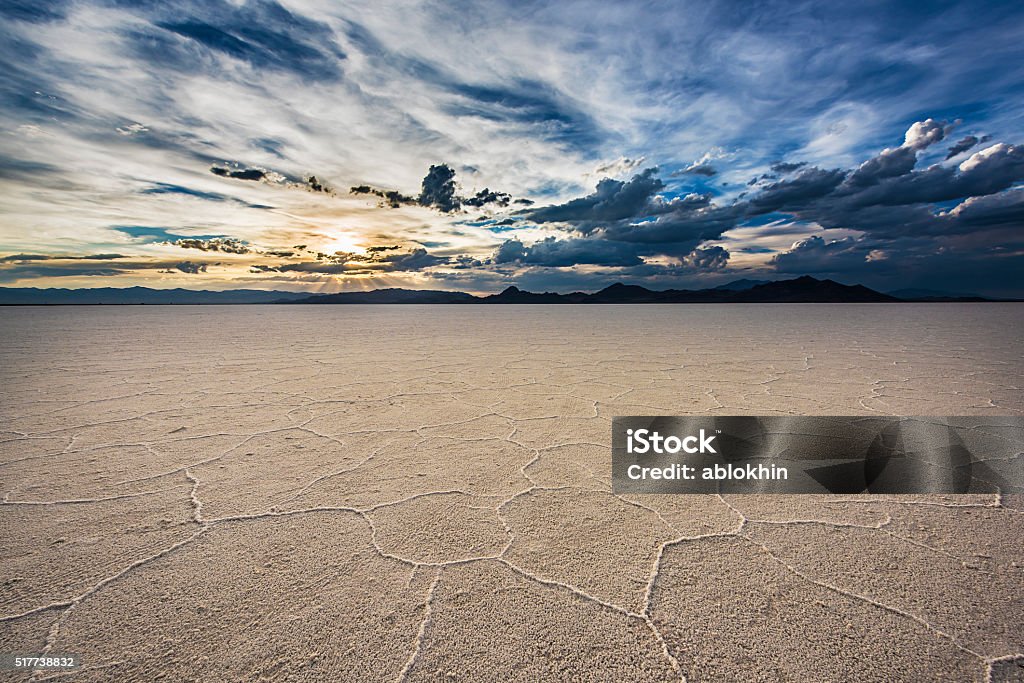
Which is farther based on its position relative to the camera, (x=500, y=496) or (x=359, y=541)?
(x=500, y=496)

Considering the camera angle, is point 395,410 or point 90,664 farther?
point 395,410

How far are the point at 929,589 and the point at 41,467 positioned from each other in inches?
154

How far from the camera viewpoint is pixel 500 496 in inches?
78.5

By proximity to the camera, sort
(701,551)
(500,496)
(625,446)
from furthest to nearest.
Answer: (625,446), (500,496), (701,551)

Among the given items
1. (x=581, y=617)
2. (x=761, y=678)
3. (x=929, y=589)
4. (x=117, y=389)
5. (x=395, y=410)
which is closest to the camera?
(x=761, y=678)

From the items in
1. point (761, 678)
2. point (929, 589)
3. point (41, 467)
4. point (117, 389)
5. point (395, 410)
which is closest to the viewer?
point (761, 678)

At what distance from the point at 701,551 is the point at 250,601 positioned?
4.93ft

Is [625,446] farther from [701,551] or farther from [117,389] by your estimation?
[117,389]

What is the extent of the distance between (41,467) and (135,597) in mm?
1647

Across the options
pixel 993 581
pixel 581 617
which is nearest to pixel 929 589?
Result: pixel 993 581

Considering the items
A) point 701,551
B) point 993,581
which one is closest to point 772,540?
point 701,551

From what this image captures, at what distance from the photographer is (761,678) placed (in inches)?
41.2

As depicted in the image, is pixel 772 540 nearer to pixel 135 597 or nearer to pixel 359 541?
pixel 359 541

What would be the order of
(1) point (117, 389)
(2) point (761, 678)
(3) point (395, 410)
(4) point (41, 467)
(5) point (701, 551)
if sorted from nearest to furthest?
(2) point (761, 678), (5) point (701, 551), (4) point (41, 467), (3) point (395, 410), (1) point (117, 389)
